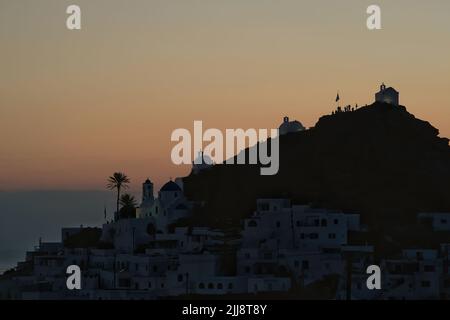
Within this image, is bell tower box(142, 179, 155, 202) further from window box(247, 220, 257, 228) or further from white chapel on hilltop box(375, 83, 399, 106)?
white chapel on hilltop box(375, 83, 399, 106)

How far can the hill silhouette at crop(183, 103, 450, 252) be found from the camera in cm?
15962

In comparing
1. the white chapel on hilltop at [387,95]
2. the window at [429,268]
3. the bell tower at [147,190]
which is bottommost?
the window at [429,268]

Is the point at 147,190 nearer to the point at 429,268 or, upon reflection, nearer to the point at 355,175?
the point at 355,175

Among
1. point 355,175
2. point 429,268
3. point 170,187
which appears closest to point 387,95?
point 355,175

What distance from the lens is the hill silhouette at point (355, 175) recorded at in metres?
160

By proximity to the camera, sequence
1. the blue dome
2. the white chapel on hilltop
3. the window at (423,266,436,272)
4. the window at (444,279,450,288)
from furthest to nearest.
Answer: the white chapel on hilltop → the blue dome → the window at (444,279,450,288) → the window at (423,266,436,272)

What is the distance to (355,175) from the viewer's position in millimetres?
166625

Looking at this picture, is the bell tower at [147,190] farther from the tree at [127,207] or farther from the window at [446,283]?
the window at [446,283]

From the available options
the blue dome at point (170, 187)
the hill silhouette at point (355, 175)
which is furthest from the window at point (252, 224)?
the blue dome at point (170, 187)

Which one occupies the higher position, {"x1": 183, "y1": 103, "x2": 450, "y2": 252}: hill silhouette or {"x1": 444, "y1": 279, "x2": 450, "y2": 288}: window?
{"x1": 183, "y1": 103, "x2": 450, "y2": 252}: hill silhouette

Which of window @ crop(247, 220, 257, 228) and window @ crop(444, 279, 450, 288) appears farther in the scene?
window @ crop(247, 220, 257, 228)

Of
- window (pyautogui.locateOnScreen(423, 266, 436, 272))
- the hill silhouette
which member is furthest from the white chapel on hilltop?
window (pyautogui.locateOnScreen(423, 266, 436, 272))
